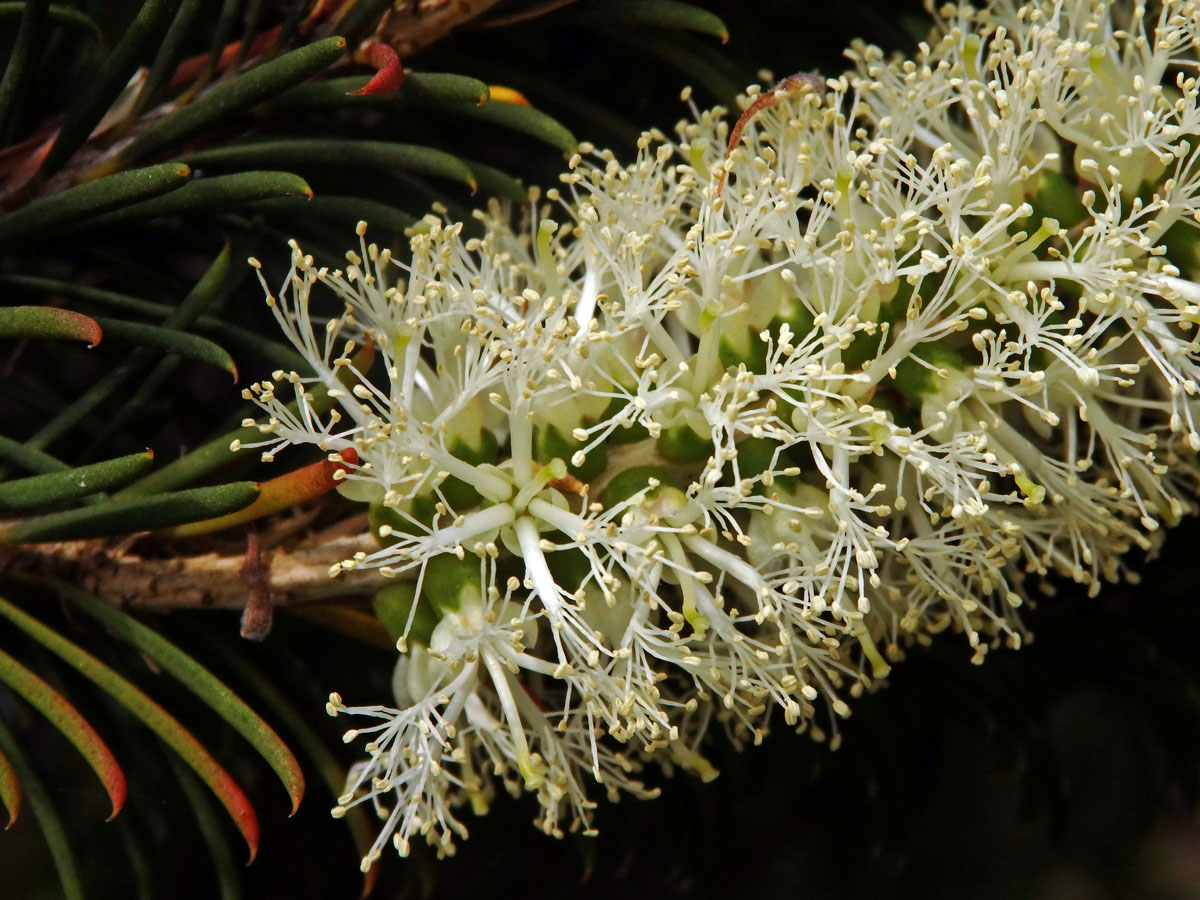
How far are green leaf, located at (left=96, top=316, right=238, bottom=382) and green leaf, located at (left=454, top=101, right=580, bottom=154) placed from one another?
0.83ft

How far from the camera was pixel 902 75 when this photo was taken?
910 mm

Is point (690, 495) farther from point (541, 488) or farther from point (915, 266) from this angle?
point (915, 266)

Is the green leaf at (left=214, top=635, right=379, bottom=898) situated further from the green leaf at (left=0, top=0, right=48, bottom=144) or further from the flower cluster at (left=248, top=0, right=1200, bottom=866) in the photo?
the green leaf at (left=0, top=0, right=48, bottom=144)

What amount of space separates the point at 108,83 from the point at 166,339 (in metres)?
0.16

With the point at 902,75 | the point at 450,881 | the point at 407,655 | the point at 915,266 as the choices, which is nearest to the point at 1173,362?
the point at 915,266

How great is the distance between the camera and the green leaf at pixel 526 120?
2.57 ft

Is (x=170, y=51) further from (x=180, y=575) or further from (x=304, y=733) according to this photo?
(x=304, y=733)

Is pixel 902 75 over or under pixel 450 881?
over

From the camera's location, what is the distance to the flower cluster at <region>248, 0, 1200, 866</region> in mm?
724

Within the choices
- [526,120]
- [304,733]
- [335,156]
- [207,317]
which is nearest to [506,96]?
[526,120]

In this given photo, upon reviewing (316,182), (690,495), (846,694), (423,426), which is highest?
(316,182)

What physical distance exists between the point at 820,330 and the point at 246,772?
63 centimetres

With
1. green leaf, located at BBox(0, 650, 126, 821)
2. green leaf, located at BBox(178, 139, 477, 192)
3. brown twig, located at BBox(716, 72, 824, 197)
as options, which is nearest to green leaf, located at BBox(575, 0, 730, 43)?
brown twig, located at BBox(716, 72, 824, 197)

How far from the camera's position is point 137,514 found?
2.15 ft
